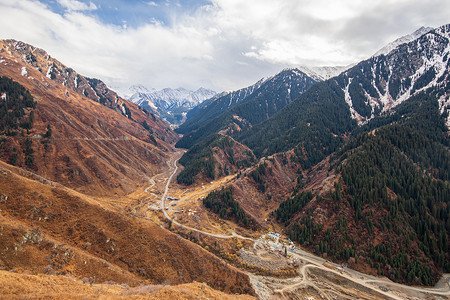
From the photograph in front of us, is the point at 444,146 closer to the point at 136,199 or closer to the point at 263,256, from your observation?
the point at 263,256

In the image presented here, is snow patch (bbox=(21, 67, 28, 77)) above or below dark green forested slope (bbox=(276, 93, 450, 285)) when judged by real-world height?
above

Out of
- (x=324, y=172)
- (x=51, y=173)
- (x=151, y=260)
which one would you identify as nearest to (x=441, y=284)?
(x=324, y=172)

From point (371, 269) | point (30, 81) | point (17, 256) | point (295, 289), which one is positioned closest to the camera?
point (17, 256)

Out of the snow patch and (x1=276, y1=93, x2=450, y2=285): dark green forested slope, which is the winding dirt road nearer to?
(x1=276, y1=93, x2=450, y2=285): dark green forested slope

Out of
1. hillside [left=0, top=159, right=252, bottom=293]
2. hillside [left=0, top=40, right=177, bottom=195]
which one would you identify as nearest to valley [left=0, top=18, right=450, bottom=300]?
hillside [left=0, top=159, right=252, bottom=293]

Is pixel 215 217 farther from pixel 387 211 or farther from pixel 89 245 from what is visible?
pixel 387 211

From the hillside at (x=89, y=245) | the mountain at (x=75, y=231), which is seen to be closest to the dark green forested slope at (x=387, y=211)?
the mountain at (x=75, y=231)

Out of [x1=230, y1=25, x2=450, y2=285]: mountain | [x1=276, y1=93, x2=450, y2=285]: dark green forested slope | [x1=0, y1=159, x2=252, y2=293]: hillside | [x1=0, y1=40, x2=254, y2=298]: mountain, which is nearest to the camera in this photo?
[x1=0, y1=159, x2=252, y2=293]: hillside

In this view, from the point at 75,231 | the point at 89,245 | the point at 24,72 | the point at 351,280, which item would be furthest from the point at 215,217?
the point at 24,72

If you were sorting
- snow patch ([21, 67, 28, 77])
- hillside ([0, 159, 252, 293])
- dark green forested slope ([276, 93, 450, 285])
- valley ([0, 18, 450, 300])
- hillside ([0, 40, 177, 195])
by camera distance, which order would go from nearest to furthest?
1. hillside ([0, 159, 252, 293])
2. valley ([0, 18, 450, 300])
3. dark green forested slope ([276, 93, 450, 285])
4. hillside ([0, 40, 177, 195])
5. snow patch ([21, 67, 28, 77])

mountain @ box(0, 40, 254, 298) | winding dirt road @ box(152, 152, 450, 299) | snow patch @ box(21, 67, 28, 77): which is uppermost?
snow patch @ box(21, 67, 28, 77)
